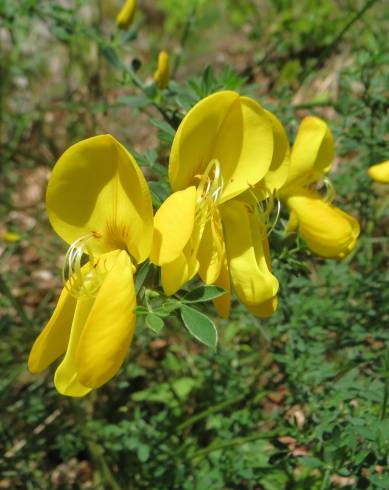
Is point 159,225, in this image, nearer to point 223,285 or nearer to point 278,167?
point 223,285

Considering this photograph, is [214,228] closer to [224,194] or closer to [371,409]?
[224,194]

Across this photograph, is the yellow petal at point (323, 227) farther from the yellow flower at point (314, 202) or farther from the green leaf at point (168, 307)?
the green leaf at point (168, 307)

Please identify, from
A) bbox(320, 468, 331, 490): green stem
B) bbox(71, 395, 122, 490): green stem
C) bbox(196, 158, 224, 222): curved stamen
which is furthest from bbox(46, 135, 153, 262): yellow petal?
bbox(71, 395, 122, 490): green stem

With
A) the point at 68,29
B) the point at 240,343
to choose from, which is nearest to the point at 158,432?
the point at 240,343

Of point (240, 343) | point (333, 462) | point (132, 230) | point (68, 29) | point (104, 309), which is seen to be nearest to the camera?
point (104, 309)

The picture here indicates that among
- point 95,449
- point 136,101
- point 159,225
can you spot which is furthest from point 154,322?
point 95,449

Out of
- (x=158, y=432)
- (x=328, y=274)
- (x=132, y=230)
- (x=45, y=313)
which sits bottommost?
(x=45, y=313)
